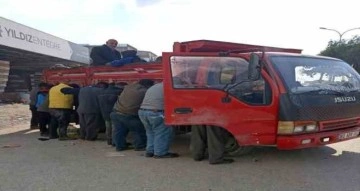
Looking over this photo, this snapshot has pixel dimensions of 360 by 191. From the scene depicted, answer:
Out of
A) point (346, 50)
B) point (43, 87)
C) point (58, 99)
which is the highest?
point (346, 50)

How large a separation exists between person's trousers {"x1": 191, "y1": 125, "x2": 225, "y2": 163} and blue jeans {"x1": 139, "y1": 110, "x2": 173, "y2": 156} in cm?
62

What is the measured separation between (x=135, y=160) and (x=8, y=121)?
8810mm

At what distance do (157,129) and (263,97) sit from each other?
6.79 ft

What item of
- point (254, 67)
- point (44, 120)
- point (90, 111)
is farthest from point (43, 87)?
point (254, 67)

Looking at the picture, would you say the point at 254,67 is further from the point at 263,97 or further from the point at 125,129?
the point at 125,129

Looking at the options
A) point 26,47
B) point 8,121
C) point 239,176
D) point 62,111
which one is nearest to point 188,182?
point 239,176

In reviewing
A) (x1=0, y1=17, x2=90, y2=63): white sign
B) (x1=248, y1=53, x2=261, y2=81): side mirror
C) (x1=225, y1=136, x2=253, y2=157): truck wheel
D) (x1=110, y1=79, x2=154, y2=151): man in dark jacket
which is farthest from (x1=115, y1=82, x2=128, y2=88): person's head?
(x1=0, y1=17, x2=90, y2=63): white sign

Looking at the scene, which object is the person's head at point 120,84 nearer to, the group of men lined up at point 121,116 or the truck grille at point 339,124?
the group of men lined up at point 121,116

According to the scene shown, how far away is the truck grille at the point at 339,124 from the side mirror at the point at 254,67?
4.03 ft

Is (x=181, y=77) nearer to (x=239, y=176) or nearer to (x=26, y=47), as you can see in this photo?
(x=239, y=176)

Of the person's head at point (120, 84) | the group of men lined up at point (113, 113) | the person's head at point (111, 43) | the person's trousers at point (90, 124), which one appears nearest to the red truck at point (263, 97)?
the group of men lined up at point (113, 113)

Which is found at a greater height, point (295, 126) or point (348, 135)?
point (295, 126)

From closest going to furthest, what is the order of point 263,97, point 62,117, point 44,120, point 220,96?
1. point 263,97
2. point 220,96
3. point 62,117
4. point 44,120

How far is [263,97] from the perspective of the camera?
616cm
